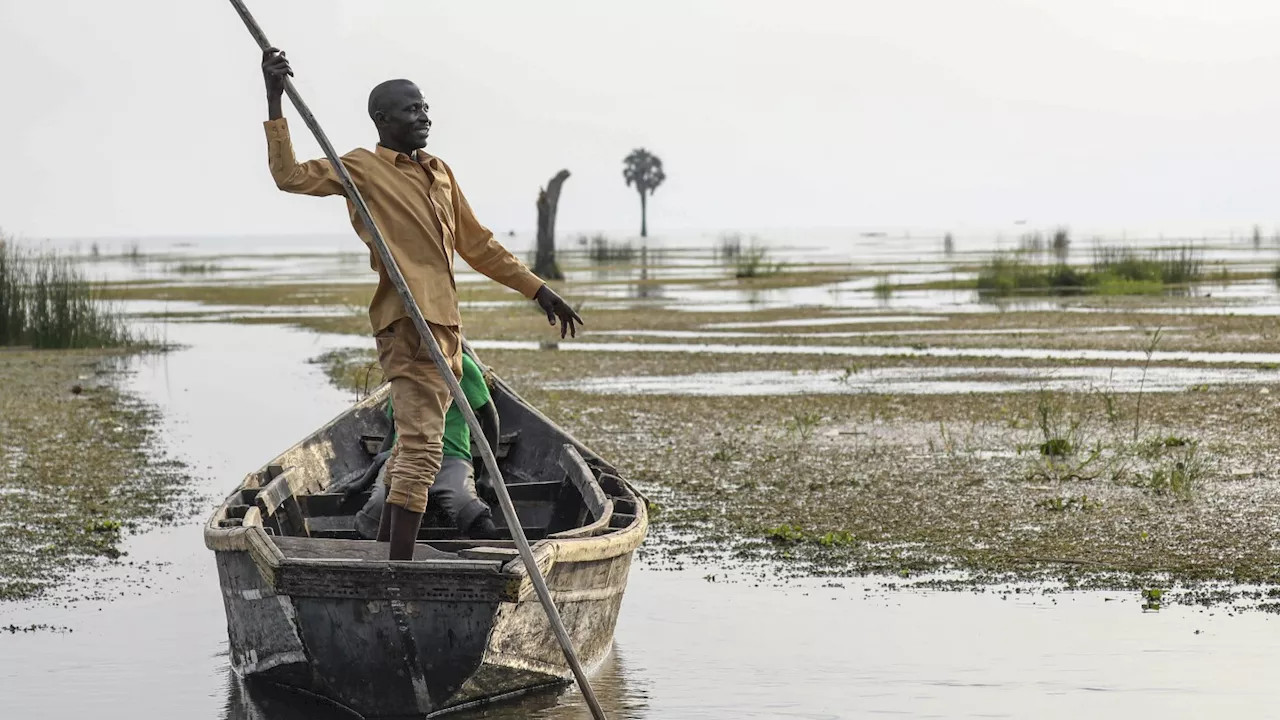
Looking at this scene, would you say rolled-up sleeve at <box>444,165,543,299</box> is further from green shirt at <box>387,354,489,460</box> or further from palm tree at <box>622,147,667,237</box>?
palm tree at <box>622,147,667,237</box>

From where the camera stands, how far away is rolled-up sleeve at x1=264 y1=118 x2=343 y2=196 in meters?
5.28

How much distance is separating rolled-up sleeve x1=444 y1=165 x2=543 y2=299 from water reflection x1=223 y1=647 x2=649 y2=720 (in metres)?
1.51

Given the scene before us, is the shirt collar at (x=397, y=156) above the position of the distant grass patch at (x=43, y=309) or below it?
above

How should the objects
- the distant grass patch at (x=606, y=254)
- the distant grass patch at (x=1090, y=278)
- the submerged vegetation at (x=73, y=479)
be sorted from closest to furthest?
the submerged vegetation at (x=73, y=479)
the distant grass patch at (x=1090, y=278)
the distant grass patch at (x=606, y=254)

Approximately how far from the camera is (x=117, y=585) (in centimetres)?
797

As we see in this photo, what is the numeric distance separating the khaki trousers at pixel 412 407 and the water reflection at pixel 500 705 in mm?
843

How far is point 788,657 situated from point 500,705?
52.4 inches

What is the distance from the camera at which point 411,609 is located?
5293mm

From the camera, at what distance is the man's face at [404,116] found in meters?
5.62

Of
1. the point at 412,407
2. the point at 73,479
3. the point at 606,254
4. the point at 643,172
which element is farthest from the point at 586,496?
the point at 643,172

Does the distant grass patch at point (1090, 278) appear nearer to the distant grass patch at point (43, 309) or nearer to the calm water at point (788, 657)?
the distant grass patch at point (43, 309)

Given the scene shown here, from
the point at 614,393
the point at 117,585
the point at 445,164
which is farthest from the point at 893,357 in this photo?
the point at 445,164

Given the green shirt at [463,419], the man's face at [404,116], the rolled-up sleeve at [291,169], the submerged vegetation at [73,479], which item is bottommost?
the submerged vegetation at [73,479]

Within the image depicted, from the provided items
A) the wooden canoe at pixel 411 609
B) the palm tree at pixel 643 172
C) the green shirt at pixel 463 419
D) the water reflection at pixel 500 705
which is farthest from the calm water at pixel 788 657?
the palm tree at pixel 643 172
